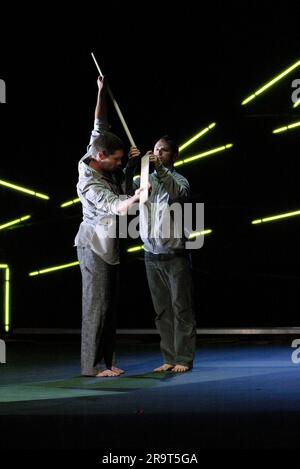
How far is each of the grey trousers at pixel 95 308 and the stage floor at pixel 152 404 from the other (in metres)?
0.13

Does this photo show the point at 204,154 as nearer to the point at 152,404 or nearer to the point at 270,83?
the point at 270,83

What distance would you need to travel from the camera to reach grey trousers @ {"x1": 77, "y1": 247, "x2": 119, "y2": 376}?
4707mm

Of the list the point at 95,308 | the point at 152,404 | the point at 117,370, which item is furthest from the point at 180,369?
the point at 152,404

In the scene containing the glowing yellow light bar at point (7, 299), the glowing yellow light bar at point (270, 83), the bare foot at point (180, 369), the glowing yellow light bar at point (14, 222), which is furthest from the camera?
the glowing yellow light bar at point (14, 222)

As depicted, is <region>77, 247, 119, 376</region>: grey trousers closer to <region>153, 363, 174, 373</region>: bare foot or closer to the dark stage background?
<region>153, 363, 174, 373</region>: bare foot

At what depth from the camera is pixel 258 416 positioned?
3332 millimetres

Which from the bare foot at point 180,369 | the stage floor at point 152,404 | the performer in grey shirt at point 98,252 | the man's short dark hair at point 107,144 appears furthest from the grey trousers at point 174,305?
the man's short dark hair at point 107,144

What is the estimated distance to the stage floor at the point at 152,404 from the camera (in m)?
Result: 2.94

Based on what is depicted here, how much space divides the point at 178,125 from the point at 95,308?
2.17 meters

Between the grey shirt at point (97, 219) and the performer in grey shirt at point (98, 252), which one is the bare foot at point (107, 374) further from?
the grey shirt at point (97, 219)

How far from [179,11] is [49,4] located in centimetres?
86

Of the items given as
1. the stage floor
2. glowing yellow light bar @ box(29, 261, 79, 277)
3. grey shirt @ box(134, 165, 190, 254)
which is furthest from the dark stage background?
grey shirt @ box(134, 165, 190, 254)

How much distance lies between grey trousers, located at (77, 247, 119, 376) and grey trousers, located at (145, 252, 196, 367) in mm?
268
